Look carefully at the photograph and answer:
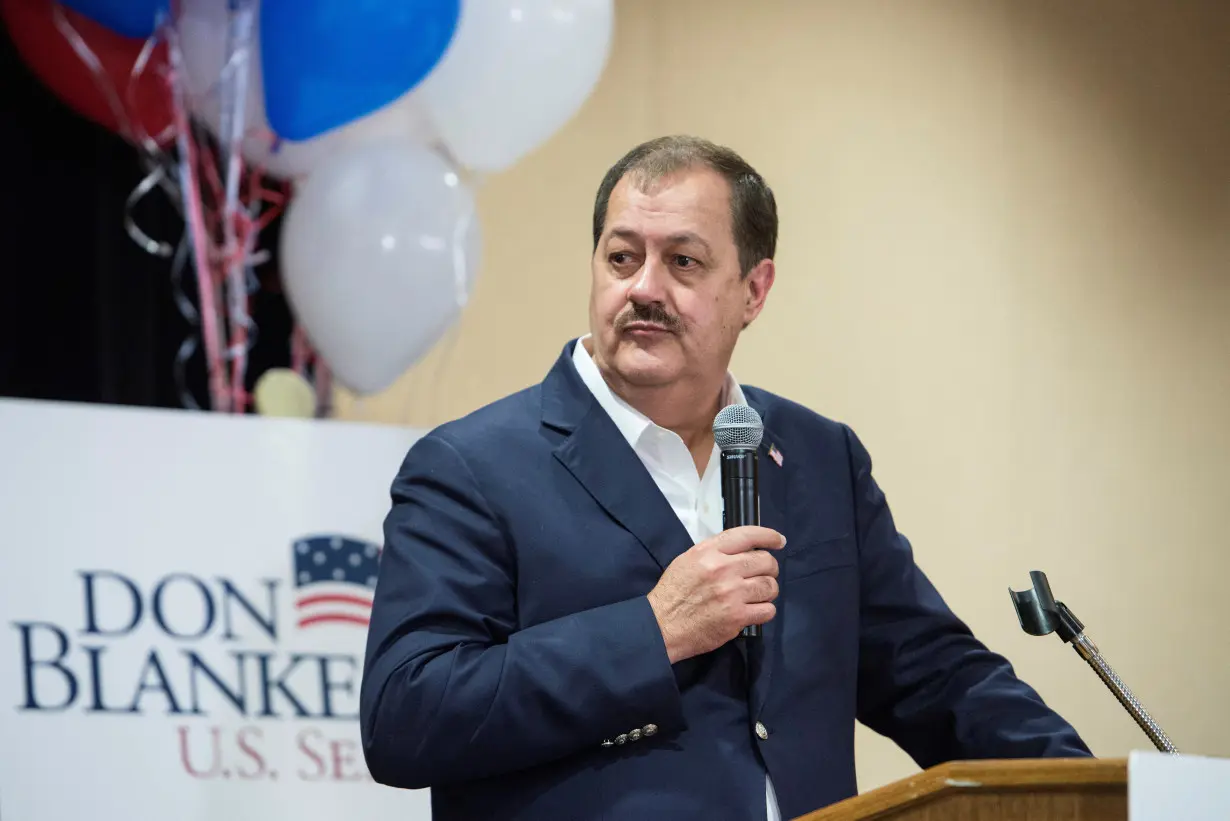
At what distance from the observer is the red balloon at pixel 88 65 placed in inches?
100

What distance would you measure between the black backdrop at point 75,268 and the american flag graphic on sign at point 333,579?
484 millimetres

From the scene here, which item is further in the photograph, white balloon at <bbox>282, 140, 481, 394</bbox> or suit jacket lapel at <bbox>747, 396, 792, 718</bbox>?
white balloon at <bbox>282, 140, 481, 394</bbox>

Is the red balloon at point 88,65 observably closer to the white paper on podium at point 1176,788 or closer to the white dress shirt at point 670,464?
the white dress shirt at point 670,464

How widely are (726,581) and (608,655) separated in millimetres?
149

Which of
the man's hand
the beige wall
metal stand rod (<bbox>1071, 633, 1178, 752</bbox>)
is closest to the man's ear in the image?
the man's hand

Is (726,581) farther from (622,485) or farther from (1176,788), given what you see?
(1176,788)

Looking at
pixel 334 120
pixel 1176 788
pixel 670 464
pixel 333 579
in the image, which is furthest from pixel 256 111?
pixel 1176 788

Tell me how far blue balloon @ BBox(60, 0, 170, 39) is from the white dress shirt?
1.13m

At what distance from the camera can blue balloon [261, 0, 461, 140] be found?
8.20 feet

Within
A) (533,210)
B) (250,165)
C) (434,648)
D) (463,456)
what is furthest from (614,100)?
(434,648)

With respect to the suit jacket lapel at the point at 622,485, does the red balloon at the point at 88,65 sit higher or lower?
higher

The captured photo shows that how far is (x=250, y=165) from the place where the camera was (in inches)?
108

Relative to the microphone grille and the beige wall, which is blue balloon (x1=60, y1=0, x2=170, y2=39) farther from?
the microphone grille

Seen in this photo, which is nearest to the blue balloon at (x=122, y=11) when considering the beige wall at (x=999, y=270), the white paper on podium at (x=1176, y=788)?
the beige wall at (x=999, y=270)
